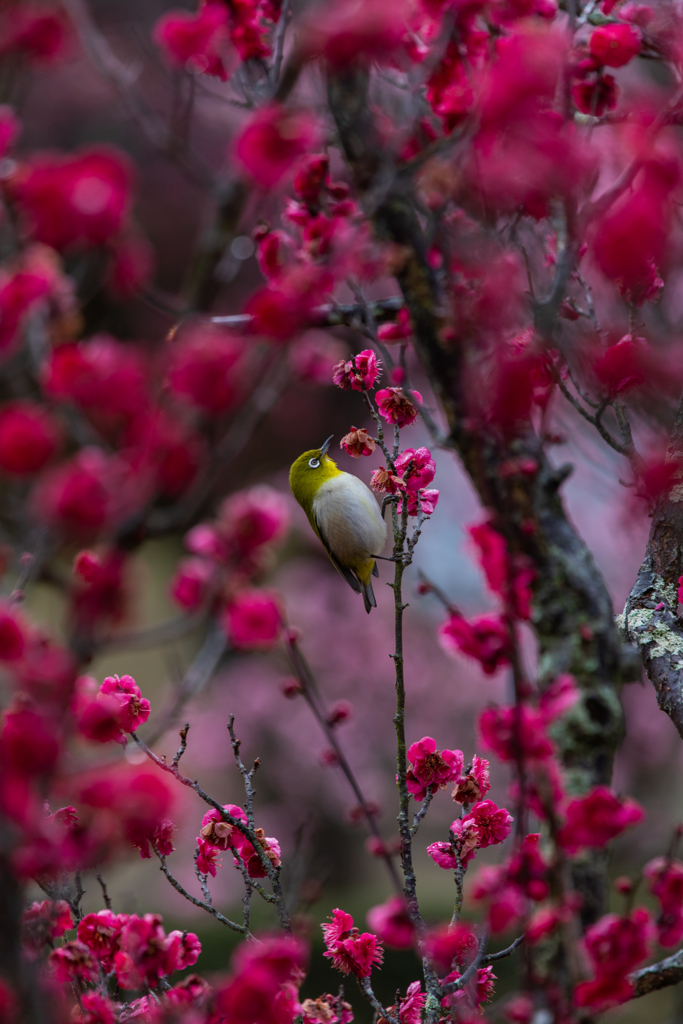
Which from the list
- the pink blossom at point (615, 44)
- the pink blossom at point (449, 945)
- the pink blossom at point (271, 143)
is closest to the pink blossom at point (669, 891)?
the pink blossom at point (449, 945)

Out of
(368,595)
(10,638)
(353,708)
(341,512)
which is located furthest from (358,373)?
(353,708)

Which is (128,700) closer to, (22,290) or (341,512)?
(22,290)

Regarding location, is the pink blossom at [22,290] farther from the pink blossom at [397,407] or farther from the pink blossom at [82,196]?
the pink blossom at [397,407]

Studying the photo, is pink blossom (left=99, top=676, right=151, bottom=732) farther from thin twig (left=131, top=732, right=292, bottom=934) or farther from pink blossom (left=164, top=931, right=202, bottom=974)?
pink blossom (left=164, top=931, right=202, bottom=974)

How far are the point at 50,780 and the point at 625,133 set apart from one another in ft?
4.74

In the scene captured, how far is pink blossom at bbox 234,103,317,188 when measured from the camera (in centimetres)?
131

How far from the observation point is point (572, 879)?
4.32ft

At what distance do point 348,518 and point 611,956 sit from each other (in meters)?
2.76

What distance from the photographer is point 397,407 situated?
6.88 ft

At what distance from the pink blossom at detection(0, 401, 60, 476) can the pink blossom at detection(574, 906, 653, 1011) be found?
3.32ft

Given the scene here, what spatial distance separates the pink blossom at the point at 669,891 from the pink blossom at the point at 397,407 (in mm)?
1141

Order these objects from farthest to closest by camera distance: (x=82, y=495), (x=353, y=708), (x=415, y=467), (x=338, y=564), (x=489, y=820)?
(x=353, y=708) → (x=338, y=564) → (x=415, y=467) → (x=489, y=820) → (x=82, y=495)

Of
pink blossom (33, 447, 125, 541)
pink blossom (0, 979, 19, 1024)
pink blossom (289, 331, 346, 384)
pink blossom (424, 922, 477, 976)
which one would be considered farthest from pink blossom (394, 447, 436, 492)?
pink blossom (0, 979, 19, 1024)

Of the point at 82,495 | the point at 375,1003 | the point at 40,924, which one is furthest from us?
the point at 375,1003
